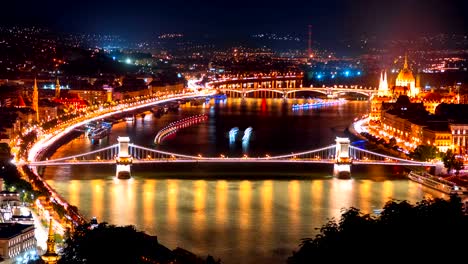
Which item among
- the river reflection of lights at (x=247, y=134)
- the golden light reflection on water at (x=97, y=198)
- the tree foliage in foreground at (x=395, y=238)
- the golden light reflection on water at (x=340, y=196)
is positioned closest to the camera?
the tree foliage in foreground at (x=395, y=238)

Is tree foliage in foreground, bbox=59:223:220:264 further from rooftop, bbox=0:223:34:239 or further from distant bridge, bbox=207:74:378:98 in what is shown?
distant bridge, bbox=207:74:378:98

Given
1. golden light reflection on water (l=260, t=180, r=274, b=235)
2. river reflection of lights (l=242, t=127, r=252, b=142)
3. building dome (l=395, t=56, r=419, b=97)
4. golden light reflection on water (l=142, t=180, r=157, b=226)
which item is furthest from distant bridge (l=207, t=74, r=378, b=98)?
golden light reflection on water (l=142, t=180, r=157, b=226)

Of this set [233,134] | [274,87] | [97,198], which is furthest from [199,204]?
[274,87]

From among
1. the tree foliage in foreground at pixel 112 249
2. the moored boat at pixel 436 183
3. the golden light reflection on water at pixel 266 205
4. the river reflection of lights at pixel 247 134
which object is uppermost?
the river reflection of lights at pixel 247 134

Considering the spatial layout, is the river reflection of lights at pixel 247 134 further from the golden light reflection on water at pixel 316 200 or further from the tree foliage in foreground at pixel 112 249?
the tree foliage in foreground at pixel 112 249

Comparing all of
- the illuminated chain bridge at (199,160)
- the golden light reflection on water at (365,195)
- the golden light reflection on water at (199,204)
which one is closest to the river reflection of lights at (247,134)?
the illuminated chain bridge at (199,160)

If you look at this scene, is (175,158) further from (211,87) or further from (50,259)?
(211,87)

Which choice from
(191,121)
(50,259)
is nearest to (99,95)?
(191,121)
